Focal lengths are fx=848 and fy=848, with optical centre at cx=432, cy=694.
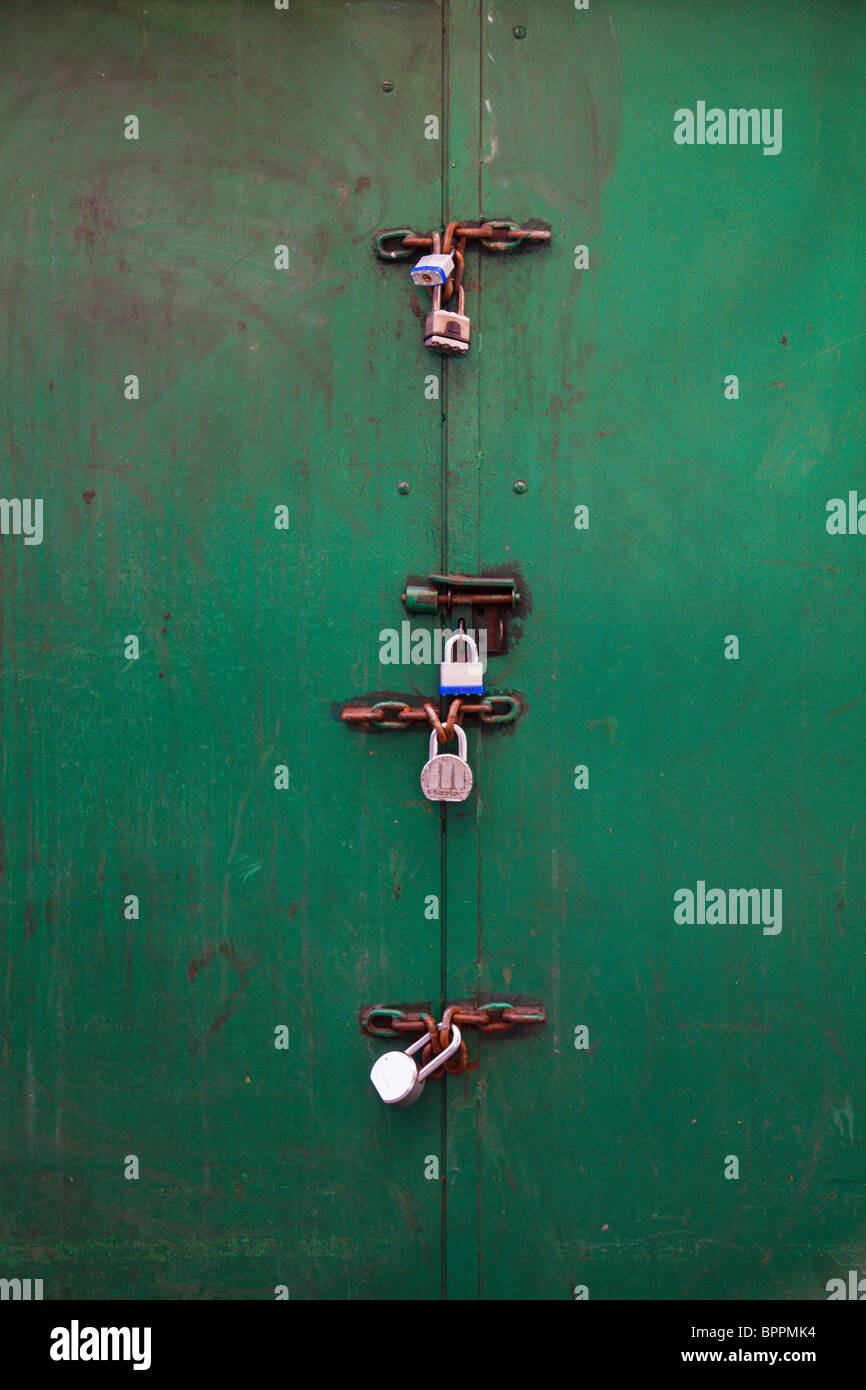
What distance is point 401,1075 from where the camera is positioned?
1.68 metres

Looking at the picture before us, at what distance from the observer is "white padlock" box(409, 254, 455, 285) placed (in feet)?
5.42

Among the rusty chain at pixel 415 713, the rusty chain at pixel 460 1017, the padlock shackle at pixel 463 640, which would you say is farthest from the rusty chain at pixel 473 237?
the rusty chain at pixel 460 1017

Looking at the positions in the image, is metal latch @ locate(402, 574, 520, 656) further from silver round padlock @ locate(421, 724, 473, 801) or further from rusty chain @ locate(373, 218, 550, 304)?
rusty chain @ locate(373, 218, 550, 304)

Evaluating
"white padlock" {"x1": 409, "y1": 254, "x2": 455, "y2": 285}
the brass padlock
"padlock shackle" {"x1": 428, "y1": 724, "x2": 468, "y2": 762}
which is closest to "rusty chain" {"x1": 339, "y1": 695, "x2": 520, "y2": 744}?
"padlock shackle" {"x1": 428, "y1": 724, "x2": 468, "y2": 762}

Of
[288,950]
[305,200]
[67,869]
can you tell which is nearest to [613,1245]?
[288,950]

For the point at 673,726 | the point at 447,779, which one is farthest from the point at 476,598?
the point at 673,726

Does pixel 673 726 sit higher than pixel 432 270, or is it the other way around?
pixel 432 270

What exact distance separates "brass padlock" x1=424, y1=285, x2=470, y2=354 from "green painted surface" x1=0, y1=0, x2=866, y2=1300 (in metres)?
0.05

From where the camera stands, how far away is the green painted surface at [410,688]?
1.77 metres

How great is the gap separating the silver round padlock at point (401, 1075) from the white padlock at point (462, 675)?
2.34ft

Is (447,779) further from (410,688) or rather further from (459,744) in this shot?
(410,688)

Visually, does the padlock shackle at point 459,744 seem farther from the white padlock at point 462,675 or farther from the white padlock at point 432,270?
the white padlock at point 432,270

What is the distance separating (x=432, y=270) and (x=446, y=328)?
108mm
